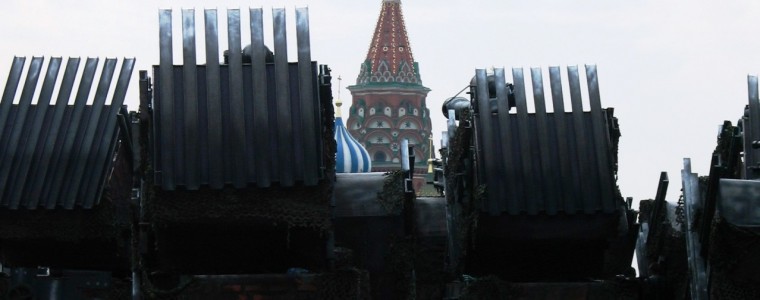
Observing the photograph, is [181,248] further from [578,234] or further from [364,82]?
[364,82]

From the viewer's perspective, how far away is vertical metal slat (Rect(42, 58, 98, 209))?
90.3 feet

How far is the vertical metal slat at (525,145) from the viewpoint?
2705cm

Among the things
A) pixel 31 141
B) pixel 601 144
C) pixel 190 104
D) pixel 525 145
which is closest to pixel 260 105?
pixel 190 104

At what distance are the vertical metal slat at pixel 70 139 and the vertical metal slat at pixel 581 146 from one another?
797 centimetres

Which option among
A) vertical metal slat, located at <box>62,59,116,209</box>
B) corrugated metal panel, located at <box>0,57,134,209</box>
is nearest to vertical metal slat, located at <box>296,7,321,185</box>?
corrugated metal panel, located at <box>0,57,134,209</box>

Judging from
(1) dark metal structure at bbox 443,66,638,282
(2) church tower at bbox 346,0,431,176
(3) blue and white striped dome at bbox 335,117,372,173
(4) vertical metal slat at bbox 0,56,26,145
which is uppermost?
(2) church tower at bbox 346,0,431,176

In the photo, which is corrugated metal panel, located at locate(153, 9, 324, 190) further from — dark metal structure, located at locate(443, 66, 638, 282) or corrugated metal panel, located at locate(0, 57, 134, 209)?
dark metal structure, located at locate(443, 66, 638, 282)

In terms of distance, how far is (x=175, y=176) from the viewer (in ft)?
83.9

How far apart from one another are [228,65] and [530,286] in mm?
5618

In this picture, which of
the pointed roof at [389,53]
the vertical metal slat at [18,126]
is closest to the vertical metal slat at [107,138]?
the vertical metal slat at [18,126]

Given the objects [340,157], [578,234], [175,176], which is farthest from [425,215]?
[340,157]

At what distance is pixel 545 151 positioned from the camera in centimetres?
2750

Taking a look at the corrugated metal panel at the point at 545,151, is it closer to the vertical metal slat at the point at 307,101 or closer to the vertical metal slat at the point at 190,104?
the vertical metal slat at the point at 307,101

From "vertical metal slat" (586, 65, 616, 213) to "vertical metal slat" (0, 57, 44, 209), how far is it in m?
9.14
